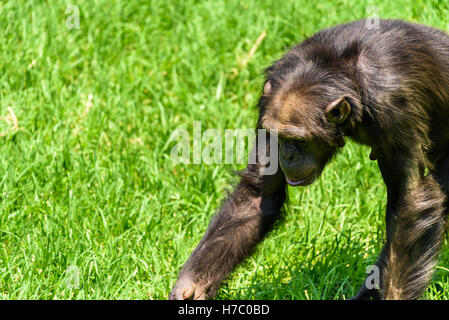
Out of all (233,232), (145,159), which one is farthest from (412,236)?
(145,159)

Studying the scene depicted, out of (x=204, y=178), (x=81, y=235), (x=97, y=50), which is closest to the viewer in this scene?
(x=81, y=235)

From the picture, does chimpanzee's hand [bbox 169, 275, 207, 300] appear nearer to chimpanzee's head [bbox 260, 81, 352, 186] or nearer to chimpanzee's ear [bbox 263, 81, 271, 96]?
chimpanzee's head [bbox 260, 81, 352, 186]

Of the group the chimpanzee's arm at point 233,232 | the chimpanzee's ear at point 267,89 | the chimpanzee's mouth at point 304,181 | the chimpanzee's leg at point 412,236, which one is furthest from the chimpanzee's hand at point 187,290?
the chimpanzee's ear at point 267,89

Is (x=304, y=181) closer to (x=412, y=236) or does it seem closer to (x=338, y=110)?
(x=338, y=110)

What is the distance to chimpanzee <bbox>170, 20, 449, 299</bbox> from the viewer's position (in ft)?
15.8

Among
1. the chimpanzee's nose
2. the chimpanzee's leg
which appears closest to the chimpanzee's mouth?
the chimpanzee's nose

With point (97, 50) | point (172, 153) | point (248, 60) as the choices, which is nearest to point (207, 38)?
point (248, 60)

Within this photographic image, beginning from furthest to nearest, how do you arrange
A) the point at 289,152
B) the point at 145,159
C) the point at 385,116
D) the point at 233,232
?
1. the point at 145,159
2. the point at 233,232
3. the point at 289,152
4. the point at 385,116

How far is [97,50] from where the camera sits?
27.9 feet

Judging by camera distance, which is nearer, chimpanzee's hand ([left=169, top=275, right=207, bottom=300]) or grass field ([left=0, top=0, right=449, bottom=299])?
chimpanzee's hand ([left=169, top=275, right=207, bottom=300])

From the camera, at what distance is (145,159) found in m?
7.17

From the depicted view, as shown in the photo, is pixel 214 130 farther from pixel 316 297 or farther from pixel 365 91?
pixel 365 91

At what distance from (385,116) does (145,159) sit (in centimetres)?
296

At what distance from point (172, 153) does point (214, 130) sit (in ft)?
1.79
